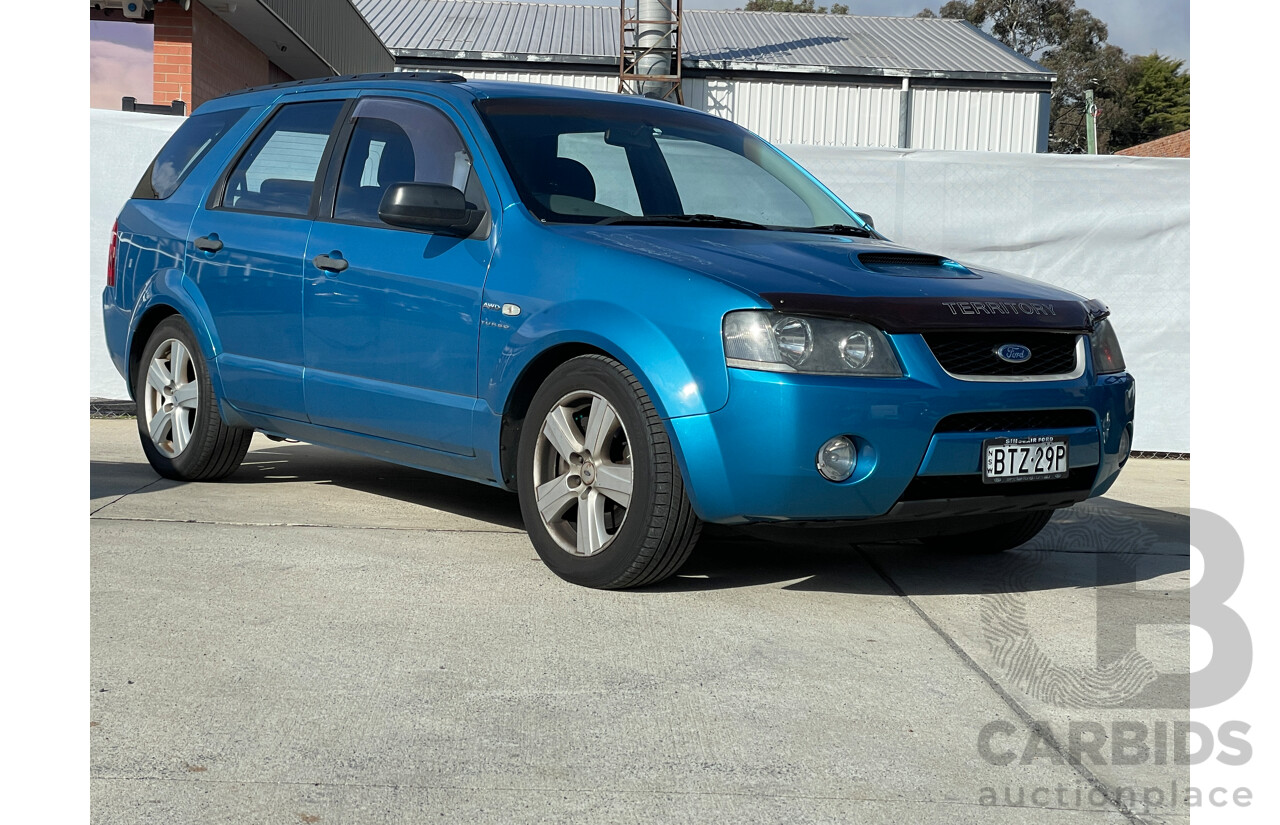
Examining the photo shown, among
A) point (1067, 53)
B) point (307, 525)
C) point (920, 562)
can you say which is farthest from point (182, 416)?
point (1067, 53)

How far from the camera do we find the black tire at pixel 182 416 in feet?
20.1

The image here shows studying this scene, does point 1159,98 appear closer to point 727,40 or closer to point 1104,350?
point 727,40

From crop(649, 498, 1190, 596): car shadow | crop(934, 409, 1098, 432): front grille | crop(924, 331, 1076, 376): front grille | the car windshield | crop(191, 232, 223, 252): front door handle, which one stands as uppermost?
the car windshield

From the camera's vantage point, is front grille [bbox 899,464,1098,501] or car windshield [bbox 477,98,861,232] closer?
front grille [bbox 899,464,1098,501]

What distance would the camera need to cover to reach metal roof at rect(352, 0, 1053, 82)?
29.0m

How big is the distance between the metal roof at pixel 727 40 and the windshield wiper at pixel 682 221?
24.4 meters

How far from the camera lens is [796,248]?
468 cm

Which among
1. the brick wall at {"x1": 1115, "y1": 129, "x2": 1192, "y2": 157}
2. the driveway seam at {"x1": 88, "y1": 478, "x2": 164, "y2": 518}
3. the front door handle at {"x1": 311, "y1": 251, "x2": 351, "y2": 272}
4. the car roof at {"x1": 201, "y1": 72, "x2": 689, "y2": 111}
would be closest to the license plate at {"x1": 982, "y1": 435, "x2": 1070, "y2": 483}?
the car roof at {"x1": 201, "y1": 72, "x2": 689, "y2": 111}

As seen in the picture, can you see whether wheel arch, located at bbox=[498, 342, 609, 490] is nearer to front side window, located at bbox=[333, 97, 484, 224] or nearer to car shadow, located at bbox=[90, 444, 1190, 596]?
car shadow, located at bbox=[90, 444, 1190, 596]

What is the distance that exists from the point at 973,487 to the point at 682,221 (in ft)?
4.99

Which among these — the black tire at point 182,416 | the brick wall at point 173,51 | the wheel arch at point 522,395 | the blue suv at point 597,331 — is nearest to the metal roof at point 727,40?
the brick wall at point 173,51

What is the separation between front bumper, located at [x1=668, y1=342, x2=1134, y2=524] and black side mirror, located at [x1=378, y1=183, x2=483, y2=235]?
129cm

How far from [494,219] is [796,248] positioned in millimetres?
1097

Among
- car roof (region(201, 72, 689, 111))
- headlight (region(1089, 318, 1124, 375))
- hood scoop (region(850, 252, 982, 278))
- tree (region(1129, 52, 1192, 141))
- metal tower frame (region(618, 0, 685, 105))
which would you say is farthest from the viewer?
tree (region(1129, 52, 1192, 141))
